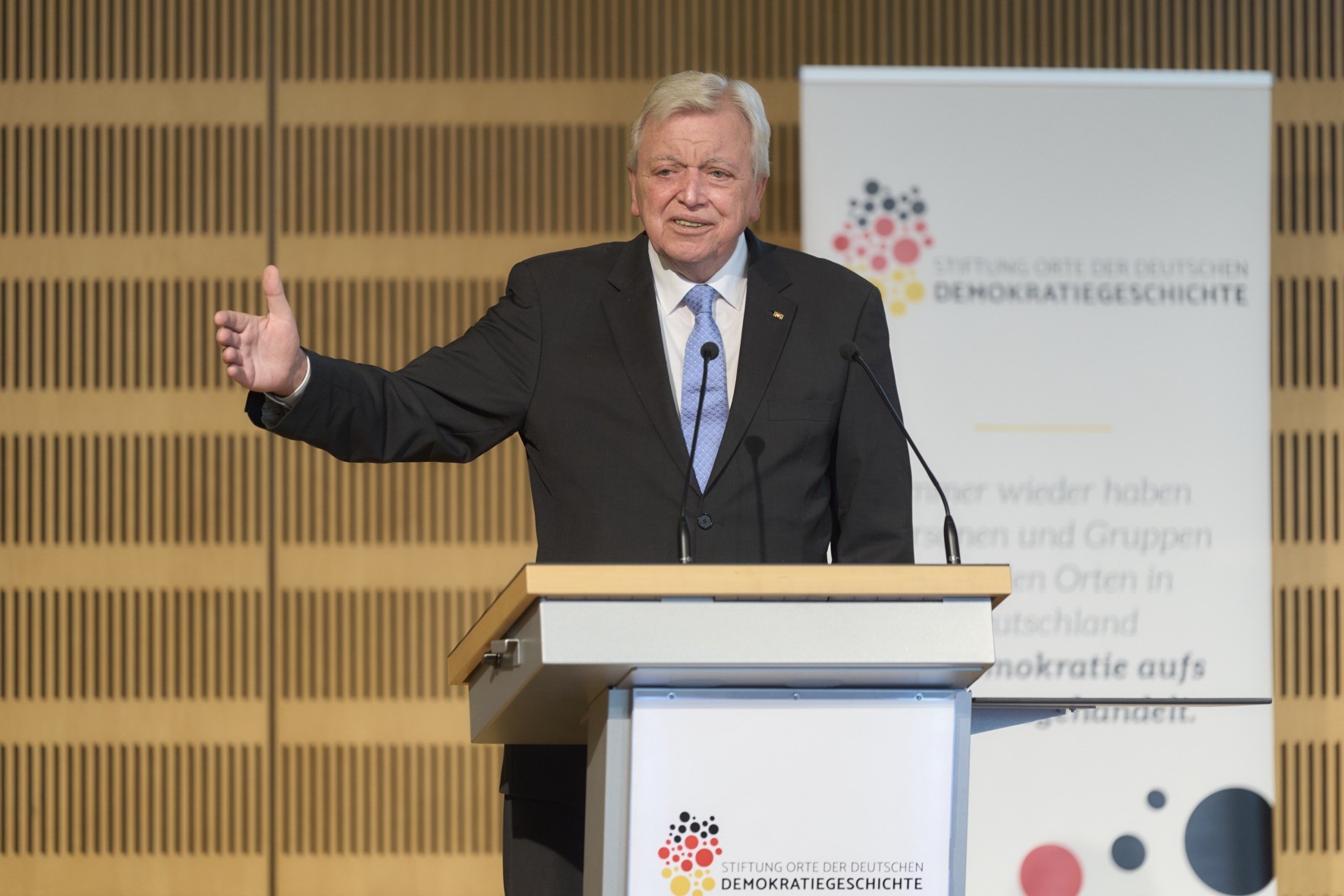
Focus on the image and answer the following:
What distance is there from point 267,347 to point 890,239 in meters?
2.48

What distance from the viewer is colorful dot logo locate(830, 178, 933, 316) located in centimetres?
412

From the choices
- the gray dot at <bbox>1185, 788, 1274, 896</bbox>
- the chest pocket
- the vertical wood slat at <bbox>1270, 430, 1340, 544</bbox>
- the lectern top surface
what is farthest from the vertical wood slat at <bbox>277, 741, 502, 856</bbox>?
the lectern top surface

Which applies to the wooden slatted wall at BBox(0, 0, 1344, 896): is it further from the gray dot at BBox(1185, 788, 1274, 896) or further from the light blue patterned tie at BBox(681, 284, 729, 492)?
the light blue patterned tie at BBox(681, 284, 729, 492)

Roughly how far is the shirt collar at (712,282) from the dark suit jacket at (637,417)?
25 mm

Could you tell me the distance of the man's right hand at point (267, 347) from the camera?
1.88 m

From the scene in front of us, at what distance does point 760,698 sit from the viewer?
1.62 metres

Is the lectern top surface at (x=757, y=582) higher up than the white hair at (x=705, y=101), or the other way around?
the white hair at (x=705, y=101)

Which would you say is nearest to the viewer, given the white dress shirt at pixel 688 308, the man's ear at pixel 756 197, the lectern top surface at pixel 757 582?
the lectern top surface at pixel 757 582

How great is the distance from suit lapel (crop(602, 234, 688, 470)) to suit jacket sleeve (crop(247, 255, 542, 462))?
0.44ft

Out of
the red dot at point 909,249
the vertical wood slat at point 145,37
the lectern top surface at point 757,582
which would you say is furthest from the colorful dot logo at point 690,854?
the vertical wood slat at point 145,37

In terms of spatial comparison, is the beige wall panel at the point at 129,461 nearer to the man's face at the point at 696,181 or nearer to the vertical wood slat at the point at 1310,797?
the man's face at the point at 696,181

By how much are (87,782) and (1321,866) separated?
12.1 feet

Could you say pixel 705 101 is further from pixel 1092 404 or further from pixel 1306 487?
pixel 1306 487

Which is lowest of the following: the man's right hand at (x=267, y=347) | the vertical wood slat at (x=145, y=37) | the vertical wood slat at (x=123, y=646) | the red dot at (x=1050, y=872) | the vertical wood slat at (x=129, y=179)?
the red dot at (x=1050, y=872)
